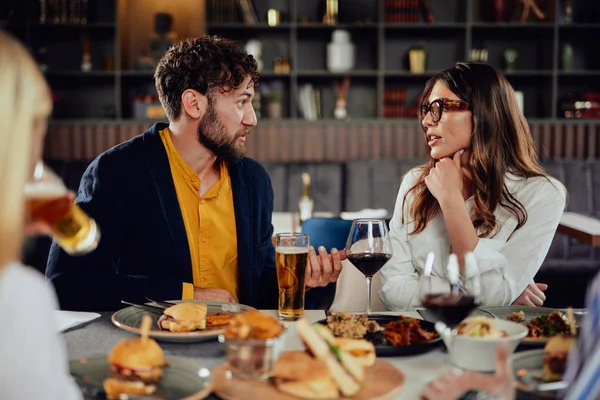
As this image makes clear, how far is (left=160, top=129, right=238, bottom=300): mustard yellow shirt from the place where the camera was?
1939 mm

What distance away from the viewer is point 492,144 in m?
1.88

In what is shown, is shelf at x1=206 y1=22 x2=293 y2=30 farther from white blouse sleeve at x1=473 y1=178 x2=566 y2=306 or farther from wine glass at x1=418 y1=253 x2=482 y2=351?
wine glass at x1=418 y1=253 x2=482 y2=351

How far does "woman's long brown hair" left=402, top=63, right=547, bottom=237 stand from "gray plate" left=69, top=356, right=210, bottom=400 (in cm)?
99

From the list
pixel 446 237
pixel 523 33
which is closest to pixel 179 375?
pixel 446 237

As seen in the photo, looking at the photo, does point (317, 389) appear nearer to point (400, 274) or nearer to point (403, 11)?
point (400, 274)

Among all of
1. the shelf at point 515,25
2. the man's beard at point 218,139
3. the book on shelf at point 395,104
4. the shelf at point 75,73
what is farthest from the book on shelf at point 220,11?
the man's beard at point 218,139

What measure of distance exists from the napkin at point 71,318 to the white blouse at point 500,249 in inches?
28.1

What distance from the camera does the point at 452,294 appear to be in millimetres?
1083

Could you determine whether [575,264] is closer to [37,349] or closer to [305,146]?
[305,146]

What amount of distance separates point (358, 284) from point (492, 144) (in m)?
0.59

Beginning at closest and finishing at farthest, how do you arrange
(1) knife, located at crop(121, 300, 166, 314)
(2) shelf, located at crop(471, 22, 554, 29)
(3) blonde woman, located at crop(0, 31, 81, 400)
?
1. (3) blonde woman, located at crop(0, 31, 81, 400)
2. (1) knife, located at crop(121, 300, 166, 314)
3. (2) shelf, located at crop(471, 22, 554, 29)

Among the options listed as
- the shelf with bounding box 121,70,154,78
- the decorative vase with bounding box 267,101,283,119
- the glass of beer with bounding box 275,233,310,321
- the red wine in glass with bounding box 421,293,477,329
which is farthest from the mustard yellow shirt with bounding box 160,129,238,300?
the shelf with bounding box 121,70,154,78

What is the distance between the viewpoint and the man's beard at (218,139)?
6.49ft

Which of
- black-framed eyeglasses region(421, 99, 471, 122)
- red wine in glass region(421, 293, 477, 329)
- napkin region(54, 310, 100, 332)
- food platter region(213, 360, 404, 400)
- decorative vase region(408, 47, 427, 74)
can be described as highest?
decorative vase region(408, 47, 427, 74)
